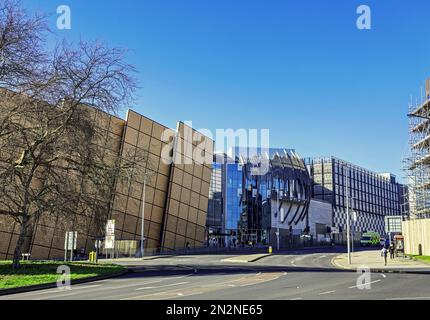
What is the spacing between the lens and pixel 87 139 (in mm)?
25281

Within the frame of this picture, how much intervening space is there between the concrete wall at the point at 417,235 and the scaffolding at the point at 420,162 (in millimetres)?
5952

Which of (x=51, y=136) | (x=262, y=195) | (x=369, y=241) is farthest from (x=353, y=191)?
(x=51, y=136)

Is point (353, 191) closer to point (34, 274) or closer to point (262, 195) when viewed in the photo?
point (262, 195)

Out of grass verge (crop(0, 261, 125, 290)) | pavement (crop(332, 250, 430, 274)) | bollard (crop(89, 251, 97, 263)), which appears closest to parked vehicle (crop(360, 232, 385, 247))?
pavement (crop(332, 250, 430, 274))

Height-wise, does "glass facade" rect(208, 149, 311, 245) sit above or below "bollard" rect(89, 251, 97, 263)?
above

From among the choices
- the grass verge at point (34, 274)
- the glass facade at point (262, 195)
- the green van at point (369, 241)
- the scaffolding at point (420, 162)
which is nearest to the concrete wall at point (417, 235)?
the scaffolding at point (420, 162)

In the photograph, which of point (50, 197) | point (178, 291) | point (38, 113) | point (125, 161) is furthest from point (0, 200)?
point (178, 291)

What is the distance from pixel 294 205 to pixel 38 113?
77.1 meters

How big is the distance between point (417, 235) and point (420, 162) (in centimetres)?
1221

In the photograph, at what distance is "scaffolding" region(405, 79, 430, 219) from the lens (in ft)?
191

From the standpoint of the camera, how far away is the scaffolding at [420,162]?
5812 centimetres

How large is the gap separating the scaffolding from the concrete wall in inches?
234

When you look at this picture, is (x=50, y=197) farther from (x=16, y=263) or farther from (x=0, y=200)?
(x=16, y=263)

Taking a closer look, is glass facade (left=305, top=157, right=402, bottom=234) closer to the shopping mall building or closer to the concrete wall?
the shopping mall building
